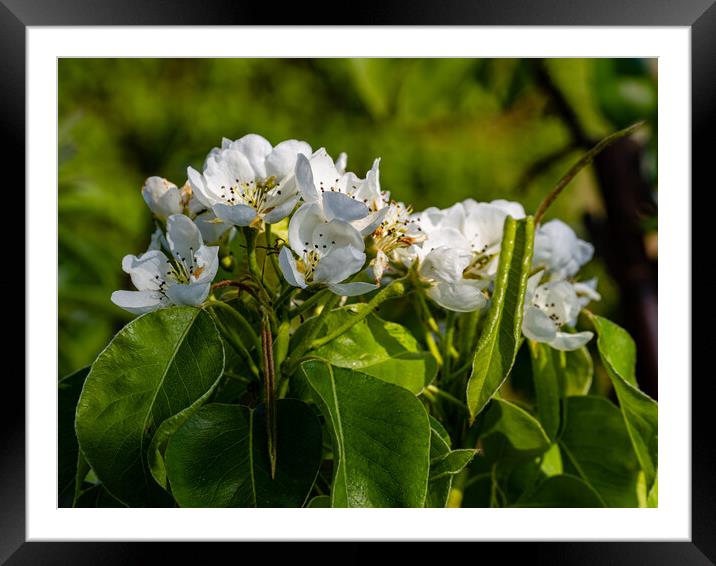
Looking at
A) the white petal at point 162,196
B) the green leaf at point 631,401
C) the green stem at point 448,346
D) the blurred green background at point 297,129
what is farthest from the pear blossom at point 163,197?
the blurred green background at point 297,129

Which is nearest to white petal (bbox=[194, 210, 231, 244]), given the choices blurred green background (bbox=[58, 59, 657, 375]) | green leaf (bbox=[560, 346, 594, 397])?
green leaf (bbox=[560, 346, 594, 397])

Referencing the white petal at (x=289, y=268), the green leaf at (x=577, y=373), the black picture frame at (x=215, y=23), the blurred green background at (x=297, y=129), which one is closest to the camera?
the white petal at (x=289, y=268)

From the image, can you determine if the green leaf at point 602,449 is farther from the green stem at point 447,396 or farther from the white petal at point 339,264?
the white petal at point 339,264

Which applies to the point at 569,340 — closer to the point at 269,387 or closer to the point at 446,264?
the point at 446,264

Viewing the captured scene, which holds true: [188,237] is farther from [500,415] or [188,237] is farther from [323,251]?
[500,415]

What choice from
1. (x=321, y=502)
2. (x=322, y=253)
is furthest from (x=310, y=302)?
(x=321, y=502)

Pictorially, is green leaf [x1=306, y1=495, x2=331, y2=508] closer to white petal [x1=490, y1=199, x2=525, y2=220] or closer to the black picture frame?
the black picture frame
